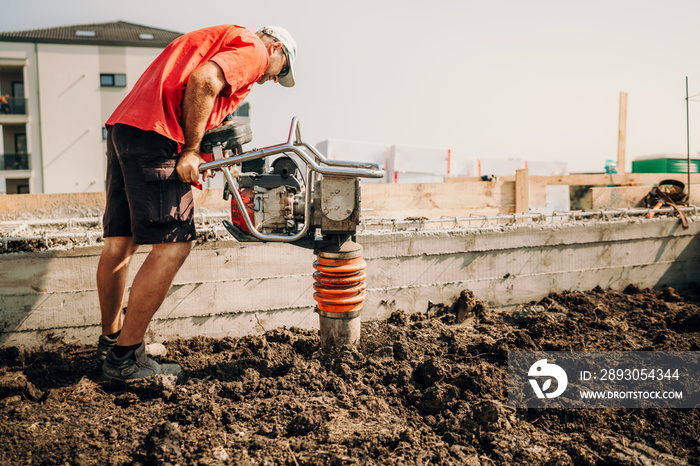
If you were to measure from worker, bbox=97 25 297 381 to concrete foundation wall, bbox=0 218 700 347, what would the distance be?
29.4 inches

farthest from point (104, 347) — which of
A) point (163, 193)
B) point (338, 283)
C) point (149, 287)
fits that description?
point (338, 283)

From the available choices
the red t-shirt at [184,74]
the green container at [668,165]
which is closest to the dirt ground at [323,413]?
the red t-shirt at [184,74]

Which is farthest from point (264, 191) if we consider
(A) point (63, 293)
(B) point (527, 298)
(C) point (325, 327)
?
(B) point (527, 298)

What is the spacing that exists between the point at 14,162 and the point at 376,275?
27.5 meters

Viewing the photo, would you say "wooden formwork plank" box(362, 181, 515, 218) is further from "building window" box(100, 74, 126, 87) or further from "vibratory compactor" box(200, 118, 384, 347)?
"building window" box(100, 74, 126, 87)

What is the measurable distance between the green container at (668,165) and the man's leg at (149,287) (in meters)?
9.51

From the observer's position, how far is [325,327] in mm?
2359

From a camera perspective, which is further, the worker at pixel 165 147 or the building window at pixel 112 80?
the building window at pixel 112 80

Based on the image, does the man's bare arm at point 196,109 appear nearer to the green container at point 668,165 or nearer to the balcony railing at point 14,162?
the green container at point 668,165

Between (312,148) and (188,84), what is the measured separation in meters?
0.61

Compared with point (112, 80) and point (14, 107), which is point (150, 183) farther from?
point (14, 107)

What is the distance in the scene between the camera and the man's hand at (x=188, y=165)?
2068 mm

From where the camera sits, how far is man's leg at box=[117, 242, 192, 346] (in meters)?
2.10

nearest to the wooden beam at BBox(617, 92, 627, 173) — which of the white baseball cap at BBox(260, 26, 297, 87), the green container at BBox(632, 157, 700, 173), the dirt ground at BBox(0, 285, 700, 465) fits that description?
the green container at BBox(632, 157, 700, 173)
